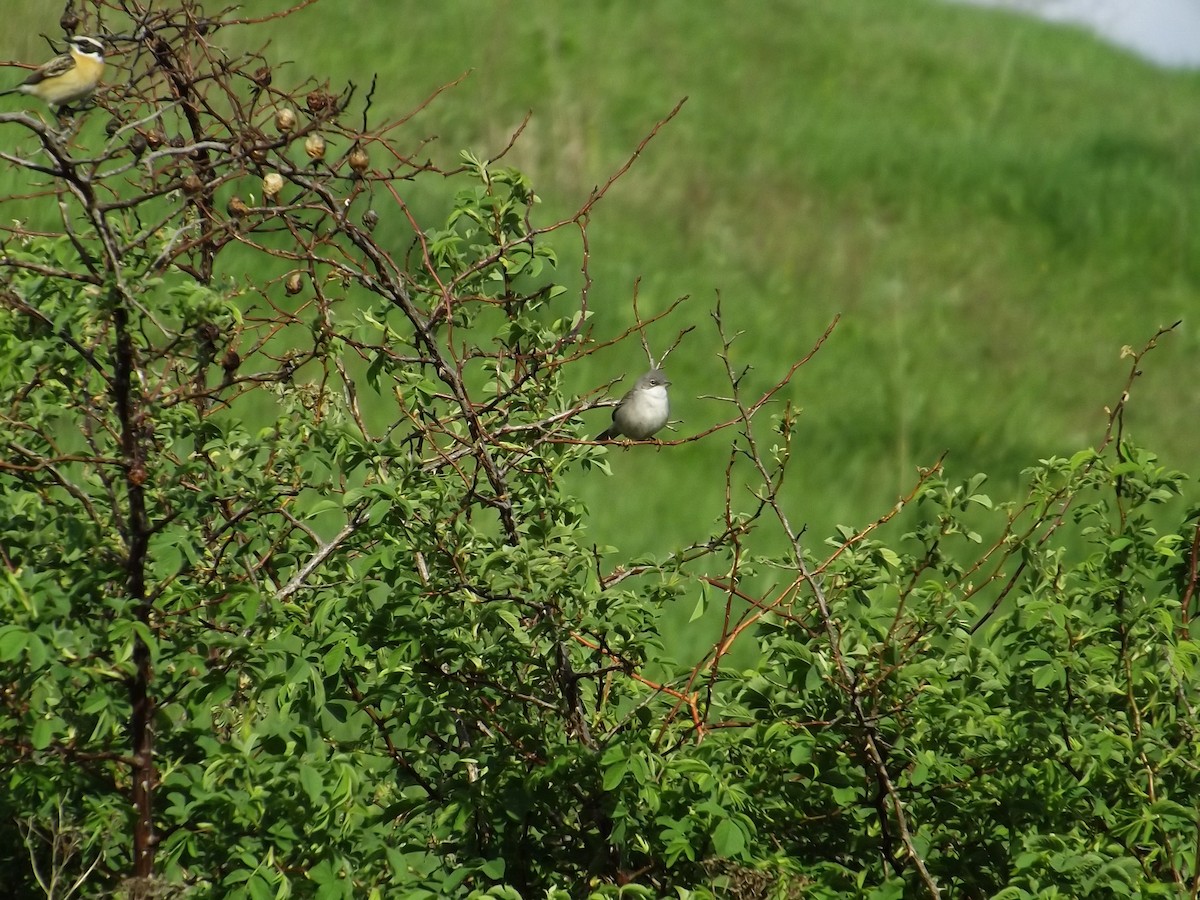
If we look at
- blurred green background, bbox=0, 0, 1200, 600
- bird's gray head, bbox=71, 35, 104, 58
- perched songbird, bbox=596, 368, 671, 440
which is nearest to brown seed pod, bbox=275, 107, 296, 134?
bird's gray head, bbox=71, 35, 104, 58

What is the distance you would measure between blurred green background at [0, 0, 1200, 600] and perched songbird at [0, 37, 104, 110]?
4.60 metres

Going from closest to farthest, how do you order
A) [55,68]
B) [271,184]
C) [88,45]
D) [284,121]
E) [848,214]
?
[271,184] → [284,121] → [55,68] → [88,45] → [848,214]

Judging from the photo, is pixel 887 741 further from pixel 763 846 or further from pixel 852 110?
pixel 852 110

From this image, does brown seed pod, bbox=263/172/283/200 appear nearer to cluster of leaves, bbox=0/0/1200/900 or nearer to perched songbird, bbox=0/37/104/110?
cluster of leaves, bbox=0/0/1200/900

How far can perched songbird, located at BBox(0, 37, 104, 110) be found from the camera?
11.9 ft

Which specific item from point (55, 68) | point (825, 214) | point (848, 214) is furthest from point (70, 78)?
point (848, 214)

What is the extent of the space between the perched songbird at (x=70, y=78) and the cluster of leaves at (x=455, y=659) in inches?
7.3

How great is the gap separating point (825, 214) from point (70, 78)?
11012mm

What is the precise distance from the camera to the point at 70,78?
12.0 feet

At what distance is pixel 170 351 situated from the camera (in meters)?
2.91

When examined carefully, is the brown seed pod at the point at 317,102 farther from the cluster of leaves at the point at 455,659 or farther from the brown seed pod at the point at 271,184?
the brown seed pod at the point at 271,184

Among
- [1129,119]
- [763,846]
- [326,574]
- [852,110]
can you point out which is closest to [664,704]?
[763,846]

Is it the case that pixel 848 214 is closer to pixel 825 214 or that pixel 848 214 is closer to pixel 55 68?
pixel 825 214

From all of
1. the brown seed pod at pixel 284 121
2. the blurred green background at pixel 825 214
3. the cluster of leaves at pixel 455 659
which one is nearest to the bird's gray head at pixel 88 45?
the cluster of leaves at pixel 455 659
